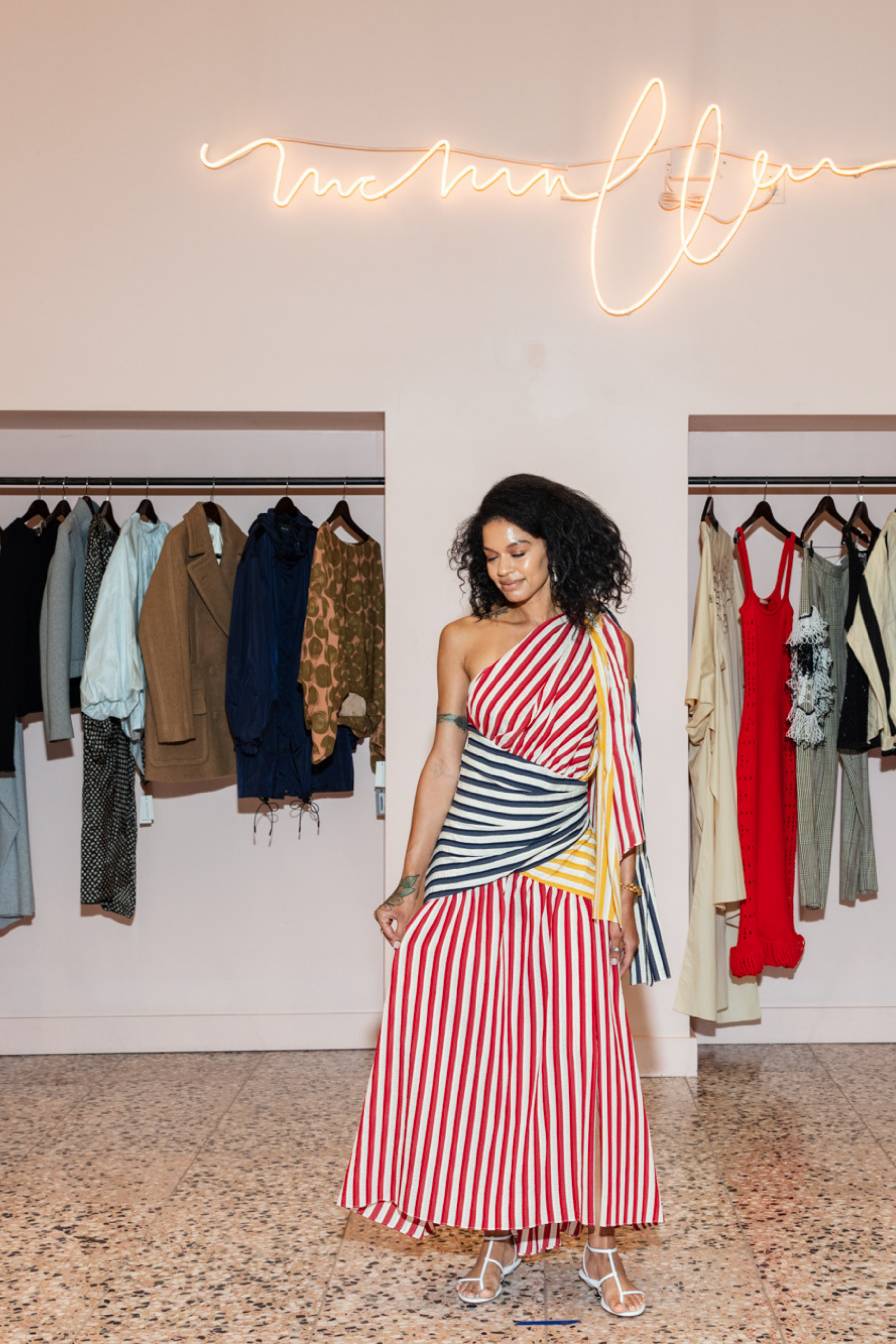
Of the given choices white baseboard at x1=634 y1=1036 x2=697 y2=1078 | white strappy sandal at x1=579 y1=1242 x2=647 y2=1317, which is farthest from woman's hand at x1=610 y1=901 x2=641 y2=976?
white baseboard at x1=634 y1=1036 x2=697 y2=1078

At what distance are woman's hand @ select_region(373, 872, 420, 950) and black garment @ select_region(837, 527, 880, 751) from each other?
5.65 ft

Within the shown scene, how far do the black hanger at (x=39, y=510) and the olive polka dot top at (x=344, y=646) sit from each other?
86cm

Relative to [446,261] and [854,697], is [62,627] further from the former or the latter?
[854,697]

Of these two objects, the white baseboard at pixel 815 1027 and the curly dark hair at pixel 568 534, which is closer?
the curly dark hair at pixel 568 534

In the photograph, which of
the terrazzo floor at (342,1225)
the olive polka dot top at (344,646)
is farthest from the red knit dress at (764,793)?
the olive polka dot top at (344,646)

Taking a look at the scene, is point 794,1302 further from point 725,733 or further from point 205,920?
point 205,920

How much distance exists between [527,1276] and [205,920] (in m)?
1.82

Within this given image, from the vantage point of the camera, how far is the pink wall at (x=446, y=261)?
→ 3275mm

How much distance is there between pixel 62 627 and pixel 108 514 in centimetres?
39

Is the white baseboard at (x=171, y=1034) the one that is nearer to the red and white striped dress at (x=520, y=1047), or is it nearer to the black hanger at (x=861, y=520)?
the red and white striped dress at (x=520, y=1047)

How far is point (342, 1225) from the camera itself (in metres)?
2.40

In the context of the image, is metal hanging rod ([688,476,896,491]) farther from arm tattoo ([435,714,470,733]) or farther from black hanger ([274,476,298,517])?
arm tattoo ([435,714,470,733])

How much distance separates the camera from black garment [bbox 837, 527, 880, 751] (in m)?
3.37

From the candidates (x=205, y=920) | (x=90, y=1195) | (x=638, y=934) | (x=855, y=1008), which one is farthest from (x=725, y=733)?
(x=90, y=1195)
